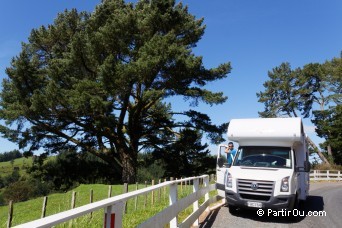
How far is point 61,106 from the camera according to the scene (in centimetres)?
2942

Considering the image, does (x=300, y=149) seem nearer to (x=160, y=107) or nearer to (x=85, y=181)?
(x=160, y=107)

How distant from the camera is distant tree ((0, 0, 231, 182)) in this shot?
88.2ft

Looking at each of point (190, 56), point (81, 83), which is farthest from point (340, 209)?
point (81, 83)

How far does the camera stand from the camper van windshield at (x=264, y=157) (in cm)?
1070

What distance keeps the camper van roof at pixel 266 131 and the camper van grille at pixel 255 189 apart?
5.58 feet

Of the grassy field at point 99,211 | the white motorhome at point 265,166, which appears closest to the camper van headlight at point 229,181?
the white motorhome at point 265,166

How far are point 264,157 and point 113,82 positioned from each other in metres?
17.3

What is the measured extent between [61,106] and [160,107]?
11.0m

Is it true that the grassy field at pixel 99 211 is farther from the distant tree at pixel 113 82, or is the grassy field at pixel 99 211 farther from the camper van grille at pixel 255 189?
the distant tree at pixel 113 82

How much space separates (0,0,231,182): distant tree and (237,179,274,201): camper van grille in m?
16.5

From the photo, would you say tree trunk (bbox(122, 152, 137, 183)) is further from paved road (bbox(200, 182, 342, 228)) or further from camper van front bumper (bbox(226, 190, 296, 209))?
camper van front bumper (bbox(226, 190, 296, 209))

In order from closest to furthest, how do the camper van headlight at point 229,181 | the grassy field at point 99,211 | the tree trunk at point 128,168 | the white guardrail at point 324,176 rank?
the grassy field at point 99,211, the camper van headlight at point 229,181, the tree trunk at point 128,168, the white guardrail at point 324,176

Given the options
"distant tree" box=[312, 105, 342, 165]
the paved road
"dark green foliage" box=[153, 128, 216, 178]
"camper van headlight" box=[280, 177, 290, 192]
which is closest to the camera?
the paved road

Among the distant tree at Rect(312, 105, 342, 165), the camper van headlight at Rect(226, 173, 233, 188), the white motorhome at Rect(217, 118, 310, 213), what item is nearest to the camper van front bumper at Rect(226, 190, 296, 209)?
the white motorhome at Rect(217, 118, 310, 213)
